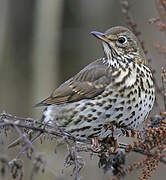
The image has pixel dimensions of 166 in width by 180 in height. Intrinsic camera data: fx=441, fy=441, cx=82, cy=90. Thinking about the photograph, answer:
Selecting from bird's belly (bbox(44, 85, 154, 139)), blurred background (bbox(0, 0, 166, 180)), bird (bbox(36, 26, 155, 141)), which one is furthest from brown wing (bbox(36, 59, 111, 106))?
blurred background (bbox(0, 0, 166, 180))

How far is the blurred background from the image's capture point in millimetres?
6086

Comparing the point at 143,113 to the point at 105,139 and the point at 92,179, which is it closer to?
the point at 105,139

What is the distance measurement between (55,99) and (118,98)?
0.71 meters

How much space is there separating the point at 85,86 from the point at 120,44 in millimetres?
443

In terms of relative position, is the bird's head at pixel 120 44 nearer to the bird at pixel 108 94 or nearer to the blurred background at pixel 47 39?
the bird at pixel 108 94

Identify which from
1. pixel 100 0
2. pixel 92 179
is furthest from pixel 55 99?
pixel 100 0

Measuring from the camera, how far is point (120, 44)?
358 centimetres

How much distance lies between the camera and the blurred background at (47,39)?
6.09m

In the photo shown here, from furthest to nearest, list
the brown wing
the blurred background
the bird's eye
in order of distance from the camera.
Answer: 1. the blurred background
2. the bird's eye
3. the brown wing

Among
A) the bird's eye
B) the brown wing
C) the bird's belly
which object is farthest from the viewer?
the bird's eye

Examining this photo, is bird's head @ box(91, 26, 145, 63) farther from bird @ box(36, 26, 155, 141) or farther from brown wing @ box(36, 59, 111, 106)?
brown wing @ box(36, 59, 111, 106)

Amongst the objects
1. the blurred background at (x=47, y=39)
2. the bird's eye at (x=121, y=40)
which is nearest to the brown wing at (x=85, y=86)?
the bird's eye at (x=121, y=40)

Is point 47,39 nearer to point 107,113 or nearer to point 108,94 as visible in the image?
point 108,94

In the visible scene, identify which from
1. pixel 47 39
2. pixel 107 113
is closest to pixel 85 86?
pixel 107 113
